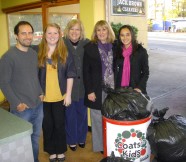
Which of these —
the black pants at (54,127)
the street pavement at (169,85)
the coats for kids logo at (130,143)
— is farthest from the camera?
the street pavement at (169,85)

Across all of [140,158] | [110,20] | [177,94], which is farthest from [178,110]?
[140,158]

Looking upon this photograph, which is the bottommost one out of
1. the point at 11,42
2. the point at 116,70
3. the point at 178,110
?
the point at 178,110

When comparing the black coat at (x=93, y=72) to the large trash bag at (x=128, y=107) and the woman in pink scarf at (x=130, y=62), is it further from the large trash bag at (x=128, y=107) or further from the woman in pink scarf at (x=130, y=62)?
the large trash bag at (x=128, y=107)

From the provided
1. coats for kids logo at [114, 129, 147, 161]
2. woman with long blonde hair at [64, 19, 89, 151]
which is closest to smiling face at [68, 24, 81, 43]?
woman with long blonde hair at [64, 19, 89, 151]

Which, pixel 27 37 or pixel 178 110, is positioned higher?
pixel 27 37

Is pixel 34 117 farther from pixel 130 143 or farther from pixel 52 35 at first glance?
pixel 130 143

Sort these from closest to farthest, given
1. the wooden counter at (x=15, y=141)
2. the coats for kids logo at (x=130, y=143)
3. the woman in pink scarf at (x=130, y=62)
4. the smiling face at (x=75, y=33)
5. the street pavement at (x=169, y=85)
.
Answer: the wooden counter at (x=15, y=141), the coats for kids logo at (x=130, y=143), the woman in pink scarf at (x=130, y=62), the smiling face at (x=75, y=33), the street pavement at (x=169, y=85)

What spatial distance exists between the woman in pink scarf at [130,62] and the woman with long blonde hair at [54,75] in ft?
1.54

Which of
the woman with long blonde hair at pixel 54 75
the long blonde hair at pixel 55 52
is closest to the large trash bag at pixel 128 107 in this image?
the woman with long blonde hair at pixel 54 75

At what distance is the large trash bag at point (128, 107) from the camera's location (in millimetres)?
2217

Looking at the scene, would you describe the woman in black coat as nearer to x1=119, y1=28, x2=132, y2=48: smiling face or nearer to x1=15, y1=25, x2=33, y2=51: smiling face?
x1=119, y1=28, x2=132, y2=48: smiling face

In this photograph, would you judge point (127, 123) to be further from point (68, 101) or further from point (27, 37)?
point (27, 37)

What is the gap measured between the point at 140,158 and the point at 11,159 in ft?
4.07

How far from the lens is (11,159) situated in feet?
4.66
